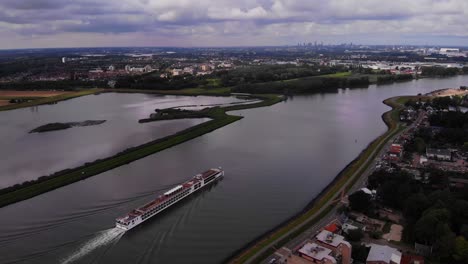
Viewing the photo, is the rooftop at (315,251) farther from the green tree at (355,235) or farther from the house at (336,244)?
the green tree at (355,235)

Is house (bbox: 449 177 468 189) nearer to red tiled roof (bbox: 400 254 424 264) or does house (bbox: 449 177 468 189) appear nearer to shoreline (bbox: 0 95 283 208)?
red tiled roof (bbox: 400 254 424 264)

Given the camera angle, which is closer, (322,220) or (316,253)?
(316,253)

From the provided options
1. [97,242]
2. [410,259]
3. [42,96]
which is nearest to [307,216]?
[410,259]

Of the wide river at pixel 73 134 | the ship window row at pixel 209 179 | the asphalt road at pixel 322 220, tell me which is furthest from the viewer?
the wide river at pixel 73 134

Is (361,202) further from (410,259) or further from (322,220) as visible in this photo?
(410,259)

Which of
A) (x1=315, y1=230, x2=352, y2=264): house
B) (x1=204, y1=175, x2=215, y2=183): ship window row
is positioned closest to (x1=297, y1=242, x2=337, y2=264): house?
(x1=315, y1=230, x2=352, y2=264): house

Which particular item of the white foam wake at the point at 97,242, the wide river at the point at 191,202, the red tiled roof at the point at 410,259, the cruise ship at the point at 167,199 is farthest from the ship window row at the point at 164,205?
the red tiled roof at the point at 410,259
